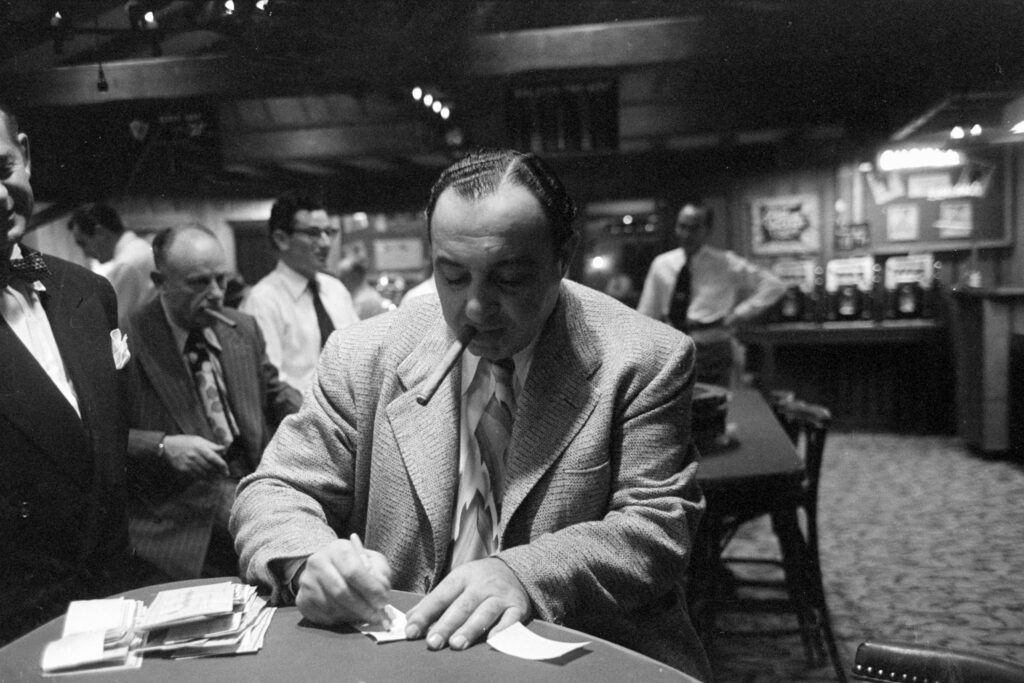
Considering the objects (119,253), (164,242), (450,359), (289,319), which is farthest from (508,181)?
(289,319)

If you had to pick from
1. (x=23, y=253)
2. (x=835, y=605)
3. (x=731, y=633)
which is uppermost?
(x=23, y=253)

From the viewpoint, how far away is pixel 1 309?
1649mm

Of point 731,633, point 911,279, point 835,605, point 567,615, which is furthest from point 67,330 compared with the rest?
point 911,279

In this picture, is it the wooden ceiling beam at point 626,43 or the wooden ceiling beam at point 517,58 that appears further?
the wooden ceiling beam at point 626,43

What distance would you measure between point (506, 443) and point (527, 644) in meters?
0.48

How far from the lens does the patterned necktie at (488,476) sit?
4.94 ft

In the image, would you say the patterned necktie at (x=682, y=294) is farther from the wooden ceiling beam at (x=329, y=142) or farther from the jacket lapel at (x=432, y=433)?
the jacket lapel at (x=432, y=433)

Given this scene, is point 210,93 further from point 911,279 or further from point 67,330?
point 911,279

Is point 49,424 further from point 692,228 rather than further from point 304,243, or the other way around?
point 692,228

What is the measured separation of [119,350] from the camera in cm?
186

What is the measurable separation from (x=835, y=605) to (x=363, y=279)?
4.07 m

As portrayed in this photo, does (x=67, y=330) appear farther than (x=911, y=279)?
No

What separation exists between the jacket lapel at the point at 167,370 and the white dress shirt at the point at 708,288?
3.14 m

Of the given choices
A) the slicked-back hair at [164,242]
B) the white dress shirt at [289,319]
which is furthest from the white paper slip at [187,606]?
the white dress shirt at [289,319]
